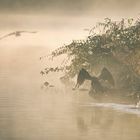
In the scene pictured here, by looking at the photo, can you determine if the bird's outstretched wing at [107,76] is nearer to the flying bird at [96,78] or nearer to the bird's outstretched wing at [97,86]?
the flying bird at [96,78]

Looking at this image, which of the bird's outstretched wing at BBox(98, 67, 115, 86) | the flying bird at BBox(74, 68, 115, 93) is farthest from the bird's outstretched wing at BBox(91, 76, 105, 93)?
the bird's outstretched wing at BBox(98, 67, 115, 86)

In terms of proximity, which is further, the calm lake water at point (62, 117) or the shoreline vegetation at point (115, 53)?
the shoreline vegetation at point (115, 53)

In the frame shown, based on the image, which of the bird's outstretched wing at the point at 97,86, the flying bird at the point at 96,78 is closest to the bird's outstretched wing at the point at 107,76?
the flying bird at the point at 96,78

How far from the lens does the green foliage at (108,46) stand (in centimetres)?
1698

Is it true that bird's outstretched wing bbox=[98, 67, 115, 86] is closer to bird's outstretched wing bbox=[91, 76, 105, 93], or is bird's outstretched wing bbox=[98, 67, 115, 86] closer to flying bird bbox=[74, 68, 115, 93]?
flying bird bbox=[74, 68, 115, 93]

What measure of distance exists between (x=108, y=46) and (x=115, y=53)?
0.90ft

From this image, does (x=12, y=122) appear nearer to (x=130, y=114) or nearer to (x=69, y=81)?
(x=130, y=114)

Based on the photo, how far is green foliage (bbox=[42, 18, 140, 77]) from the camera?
17.0 m

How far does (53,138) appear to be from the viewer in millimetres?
9742

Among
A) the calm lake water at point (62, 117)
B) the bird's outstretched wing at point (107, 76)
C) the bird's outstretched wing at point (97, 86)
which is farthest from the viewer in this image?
the bird's outstretched wing at point (107, 76)

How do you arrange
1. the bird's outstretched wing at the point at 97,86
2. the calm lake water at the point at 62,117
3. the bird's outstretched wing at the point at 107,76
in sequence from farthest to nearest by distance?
the bird's outstretched wing at the point at 107,76 → the bird's outstretched wing at the point at 97,86 → the calm lake water at the point at 62,117

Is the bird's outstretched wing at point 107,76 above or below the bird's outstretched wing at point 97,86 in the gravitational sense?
above

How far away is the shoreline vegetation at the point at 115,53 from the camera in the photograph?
16562 millimetres

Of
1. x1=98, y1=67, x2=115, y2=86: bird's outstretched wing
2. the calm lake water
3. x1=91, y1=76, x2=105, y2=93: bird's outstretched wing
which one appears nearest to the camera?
the calm lake water
